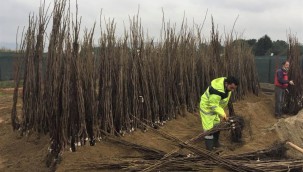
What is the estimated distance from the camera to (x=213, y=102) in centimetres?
572

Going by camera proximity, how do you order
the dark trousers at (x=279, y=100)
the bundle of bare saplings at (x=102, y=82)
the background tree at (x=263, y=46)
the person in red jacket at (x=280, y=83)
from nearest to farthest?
the bundle of bare saplings at (x=102, y=82)
the person in red jacket at (x=280, y=83)
the dark trousers at (x=279, y=100)
the background tree at (x=263, y=46)

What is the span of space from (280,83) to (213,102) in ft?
13.6

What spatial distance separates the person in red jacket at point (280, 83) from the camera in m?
9.26

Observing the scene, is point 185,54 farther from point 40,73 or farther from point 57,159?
point 57,159

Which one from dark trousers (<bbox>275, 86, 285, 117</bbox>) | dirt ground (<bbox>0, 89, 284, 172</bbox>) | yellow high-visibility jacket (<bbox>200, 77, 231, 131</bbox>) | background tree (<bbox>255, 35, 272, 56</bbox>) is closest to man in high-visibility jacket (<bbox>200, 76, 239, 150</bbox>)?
yellow high-visibility jacket (<bbox>200, 77, 231, 131</bbox>)

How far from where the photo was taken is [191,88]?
7914 mm

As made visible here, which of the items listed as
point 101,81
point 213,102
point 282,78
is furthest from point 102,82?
point 282,78

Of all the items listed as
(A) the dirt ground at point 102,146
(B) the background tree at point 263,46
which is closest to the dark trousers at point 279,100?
(A) the dirt ground at point 102,146

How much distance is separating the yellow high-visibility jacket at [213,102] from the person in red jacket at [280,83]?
3.76 metres

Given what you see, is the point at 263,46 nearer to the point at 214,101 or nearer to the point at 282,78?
the point at 282,78

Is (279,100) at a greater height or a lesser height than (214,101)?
lesser

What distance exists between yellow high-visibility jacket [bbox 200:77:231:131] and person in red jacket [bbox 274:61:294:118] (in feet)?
12.3

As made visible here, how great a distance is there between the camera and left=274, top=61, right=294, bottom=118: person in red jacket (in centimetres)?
926

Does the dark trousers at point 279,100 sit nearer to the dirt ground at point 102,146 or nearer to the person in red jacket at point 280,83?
the person in red jacket at point 280,83
